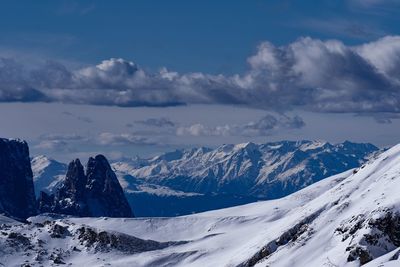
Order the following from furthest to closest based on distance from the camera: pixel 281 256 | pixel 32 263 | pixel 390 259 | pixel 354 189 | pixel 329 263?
pixel 32 263 → pixel 354 189 → pixel 281 256 → pixel 329 263 → pixel 390 259

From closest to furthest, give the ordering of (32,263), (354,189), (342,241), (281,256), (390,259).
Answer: (390,259)
(342,241)
(281,256)
(354,189)
(32,263)

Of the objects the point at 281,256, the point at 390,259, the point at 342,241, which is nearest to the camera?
the point at 390,259

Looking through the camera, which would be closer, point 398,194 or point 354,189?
point 398,194

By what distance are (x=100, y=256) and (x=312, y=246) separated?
7057 cm

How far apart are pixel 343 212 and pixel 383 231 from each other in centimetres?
2892

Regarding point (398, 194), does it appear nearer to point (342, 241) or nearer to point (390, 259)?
point (342, 241)

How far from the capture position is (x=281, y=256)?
152875mm

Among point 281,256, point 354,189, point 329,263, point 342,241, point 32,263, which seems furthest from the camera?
point 32,263

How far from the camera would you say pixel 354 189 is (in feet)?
574

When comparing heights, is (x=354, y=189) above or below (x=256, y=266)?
above

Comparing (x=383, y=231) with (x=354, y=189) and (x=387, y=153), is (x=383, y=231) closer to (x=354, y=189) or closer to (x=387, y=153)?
(x=354, y=189)

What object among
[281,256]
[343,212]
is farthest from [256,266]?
[343,212]

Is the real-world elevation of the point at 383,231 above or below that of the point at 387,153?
below

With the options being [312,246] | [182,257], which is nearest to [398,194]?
[312,246]
